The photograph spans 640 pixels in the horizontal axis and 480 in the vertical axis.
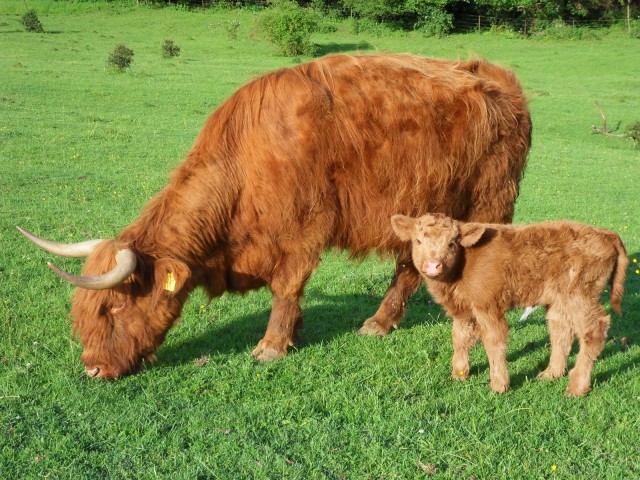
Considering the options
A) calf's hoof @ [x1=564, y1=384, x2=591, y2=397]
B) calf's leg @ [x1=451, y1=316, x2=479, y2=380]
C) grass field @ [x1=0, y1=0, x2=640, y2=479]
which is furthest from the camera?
calf's leg @ [x1=451, y1=316, x2=479, y2=380]

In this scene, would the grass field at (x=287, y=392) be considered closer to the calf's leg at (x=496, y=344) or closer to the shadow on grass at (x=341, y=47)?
the calf's leg at (x=496, y=344)

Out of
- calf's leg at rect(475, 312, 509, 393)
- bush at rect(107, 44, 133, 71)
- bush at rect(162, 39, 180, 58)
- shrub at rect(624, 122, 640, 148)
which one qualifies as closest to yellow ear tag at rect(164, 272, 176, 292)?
calf's leg at rect(475, 312, 509, 393)

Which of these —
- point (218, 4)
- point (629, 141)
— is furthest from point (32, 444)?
point (218, 4)

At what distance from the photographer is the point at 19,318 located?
7328mm

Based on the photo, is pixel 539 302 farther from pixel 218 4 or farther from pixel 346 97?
pixel 218 4

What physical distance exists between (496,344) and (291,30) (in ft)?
131

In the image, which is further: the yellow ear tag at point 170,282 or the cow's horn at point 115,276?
the yellow ear tag at point 170,282

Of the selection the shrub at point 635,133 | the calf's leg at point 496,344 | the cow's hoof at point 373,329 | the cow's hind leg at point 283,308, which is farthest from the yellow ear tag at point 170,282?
the shrub at point 635,133

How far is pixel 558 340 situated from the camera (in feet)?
20.5

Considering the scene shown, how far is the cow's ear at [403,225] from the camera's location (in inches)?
238

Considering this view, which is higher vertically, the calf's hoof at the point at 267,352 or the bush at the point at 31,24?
the bush at the point at 31,24

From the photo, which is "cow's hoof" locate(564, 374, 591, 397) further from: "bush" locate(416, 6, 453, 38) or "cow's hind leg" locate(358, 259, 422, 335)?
"bush" locate(416, 6, 453, 38)

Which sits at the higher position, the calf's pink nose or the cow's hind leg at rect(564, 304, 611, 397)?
the calf's pink nose

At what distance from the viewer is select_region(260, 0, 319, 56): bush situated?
43406mm
